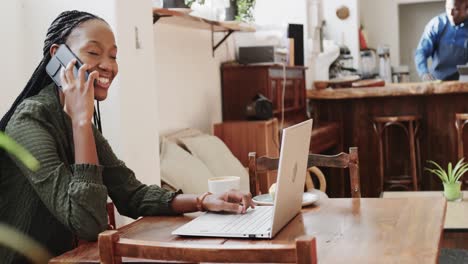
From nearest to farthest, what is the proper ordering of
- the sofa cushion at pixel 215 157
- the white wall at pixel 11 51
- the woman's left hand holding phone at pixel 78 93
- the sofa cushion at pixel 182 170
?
1. the woman's left hand holding phone at pixel 78 93
2. the white wall at pixel 11 51
3. the sofa cushion at pixel 182 170
4. the sofa cushion at pixel 215 157

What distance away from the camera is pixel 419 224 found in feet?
5.44

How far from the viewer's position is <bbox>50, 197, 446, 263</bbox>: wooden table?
1.39 m

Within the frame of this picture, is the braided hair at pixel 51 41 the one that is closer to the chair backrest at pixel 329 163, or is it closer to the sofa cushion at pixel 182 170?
the chair backrest at pixel 329 163

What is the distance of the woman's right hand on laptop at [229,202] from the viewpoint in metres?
1.79

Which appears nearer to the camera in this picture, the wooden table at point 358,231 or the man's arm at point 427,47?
the wooden table at point 358,231

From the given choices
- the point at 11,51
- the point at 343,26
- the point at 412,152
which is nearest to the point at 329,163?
the point at 11,51

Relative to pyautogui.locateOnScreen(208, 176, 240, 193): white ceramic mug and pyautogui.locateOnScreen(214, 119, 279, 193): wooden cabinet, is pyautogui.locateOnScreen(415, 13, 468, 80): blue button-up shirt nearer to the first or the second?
pyautogui.locateOnScreen(214, 119, 279, 193): wooden cabinet

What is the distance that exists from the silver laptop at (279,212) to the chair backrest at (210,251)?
0.41m

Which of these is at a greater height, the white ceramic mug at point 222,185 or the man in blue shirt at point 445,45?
the man in blue shirt at point 445,45

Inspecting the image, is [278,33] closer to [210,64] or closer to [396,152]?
[210,64]

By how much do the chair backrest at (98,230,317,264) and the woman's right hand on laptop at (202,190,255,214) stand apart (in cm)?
67

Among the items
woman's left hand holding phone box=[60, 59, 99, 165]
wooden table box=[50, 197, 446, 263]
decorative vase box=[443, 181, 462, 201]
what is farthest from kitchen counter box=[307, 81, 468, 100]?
woman's left hand holding phone box=[60, 59, 99, 165]

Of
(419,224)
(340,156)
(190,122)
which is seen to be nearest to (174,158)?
(190,122)

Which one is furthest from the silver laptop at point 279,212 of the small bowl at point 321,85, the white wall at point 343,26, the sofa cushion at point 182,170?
the white wall at point 343,26
